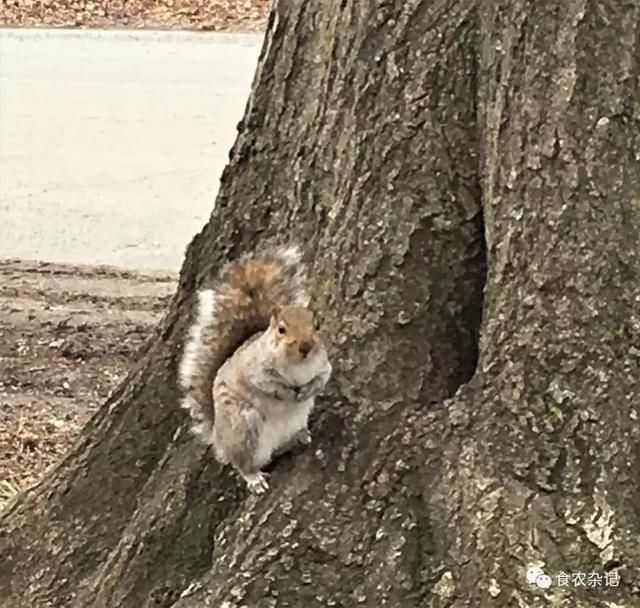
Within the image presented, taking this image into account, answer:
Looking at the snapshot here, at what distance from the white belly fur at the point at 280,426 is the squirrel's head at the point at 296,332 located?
0.11 m

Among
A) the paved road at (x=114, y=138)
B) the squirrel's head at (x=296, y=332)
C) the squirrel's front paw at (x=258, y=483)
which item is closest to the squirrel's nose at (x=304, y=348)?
the squirrel's head at (x=296, y=332)

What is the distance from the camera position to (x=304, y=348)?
102 inches

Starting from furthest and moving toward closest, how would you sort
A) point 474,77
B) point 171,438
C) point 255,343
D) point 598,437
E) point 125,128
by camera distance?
point 125,128
point 171,438
point 255,343
point 474,77
point 598,437

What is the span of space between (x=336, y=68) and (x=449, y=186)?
319 mm

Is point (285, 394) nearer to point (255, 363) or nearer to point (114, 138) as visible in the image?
point (255, 363)

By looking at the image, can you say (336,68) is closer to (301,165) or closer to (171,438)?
(301,165)

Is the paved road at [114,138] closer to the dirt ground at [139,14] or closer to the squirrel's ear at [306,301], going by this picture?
the dirt ground at [139,14]

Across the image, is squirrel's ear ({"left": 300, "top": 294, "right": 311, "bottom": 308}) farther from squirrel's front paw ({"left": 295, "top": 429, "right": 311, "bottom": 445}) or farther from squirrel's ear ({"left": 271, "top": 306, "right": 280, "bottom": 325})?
squirrel's front paw ({"left": 295, "top": 429, "right": 311, "bottom": 445})

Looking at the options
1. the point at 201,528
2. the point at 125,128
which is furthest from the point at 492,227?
the point at 125,128

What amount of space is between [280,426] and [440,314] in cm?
36

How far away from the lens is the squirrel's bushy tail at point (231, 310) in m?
2.72

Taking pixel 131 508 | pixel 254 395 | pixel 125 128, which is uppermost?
pixel 254 395

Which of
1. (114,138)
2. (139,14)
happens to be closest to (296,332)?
(114,138)

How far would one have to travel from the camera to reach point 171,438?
9.92ft
